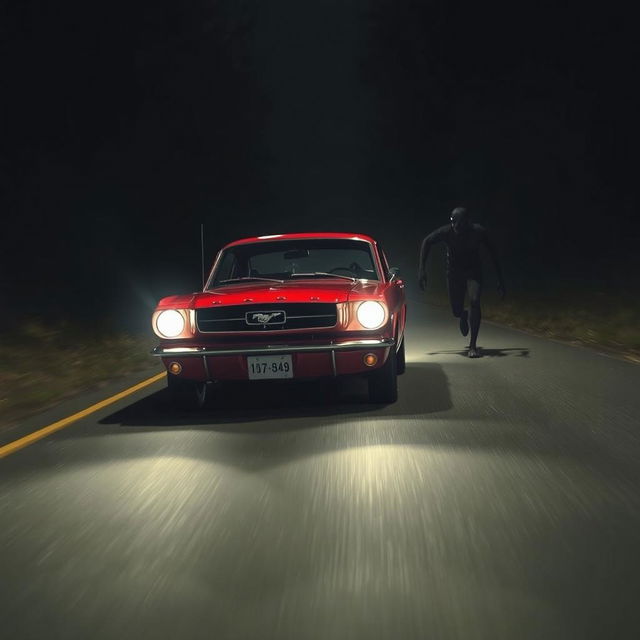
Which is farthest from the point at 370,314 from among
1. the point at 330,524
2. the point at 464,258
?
the point at 464,258

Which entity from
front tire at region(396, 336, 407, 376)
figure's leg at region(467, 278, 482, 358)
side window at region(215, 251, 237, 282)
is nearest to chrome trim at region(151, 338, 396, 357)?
side window at region(215, 251, 237, 282)

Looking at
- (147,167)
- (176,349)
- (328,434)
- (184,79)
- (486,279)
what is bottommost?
(486,279)

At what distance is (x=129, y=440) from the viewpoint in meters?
7.15

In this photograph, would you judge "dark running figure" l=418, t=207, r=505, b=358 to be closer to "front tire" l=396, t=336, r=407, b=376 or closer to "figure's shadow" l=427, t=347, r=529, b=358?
"figure's shadow" l=427, t=347, r=529, b=358

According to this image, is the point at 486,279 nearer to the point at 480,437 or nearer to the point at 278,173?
the point at 480,437

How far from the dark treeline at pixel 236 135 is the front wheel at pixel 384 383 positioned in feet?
47.4

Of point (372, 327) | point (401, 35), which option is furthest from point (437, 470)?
point (401, 35)

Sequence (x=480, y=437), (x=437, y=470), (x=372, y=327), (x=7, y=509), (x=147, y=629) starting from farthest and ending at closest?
(x=372, y=327)
(x=480, y=437)
(x=437, y=470)
(x=7, y=509)
(x=147, y=629)

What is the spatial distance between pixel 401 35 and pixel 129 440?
38637 millimetres

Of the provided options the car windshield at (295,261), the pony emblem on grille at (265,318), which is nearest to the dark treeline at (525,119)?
the car windshield at (295,261)

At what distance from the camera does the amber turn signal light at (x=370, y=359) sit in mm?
8102

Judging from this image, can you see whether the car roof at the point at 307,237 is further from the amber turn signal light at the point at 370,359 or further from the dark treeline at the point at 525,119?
the dark treeline at the point at 525,119

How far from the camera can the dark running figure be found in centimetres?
1221

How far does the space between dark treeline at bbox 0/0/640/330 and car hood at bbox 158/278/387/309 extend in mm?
13785
